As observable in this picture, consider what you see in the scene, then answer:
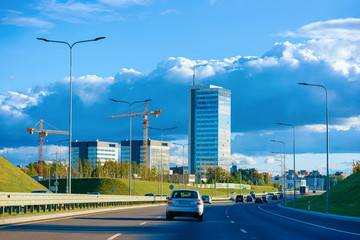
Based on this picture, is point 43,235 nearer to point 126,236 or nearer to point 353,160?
point 126,236

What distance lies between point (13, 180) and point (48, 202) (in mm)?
37570

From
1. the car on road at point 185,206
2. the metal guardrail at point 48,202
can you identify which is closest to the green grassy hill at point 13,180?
the metal guardrail at point 48,202

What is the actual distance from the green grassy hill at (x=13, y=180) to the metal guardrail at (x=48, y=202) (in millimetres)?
12958

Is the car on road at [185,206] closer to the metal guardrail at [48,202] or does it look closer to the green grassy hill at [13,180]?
the metal guardrail at [48,202]

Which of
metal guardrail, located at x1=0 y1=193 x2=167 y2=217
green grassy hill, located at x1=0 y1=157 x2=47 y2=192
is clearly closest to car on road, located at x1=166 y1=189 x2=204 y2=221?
metal guardrail, located at x1=0 y1=193 x2=167 y2=217

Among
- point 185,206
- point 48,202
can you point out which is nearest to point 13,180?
point 48,202

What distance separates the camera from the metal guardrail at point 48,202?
25.1 meters

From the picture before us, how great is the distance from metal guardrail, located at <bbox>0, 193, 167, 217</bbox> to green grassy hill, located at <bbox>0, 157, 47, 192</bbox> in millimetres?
12958

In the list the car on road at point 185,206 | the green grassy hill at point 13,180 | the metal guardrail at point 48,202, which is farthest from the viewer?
the green grassy hill at point 13,180

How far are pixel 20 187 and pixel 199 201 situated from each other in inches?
1607

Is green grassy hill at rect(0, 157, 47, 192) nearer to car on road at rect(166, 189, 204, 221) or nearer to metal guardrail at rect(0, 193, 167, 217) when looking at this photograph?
metal guardrail at rect(0, 193, 167, 217)

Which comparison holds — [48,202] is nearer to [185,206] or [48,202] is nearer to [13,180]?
[185,206]

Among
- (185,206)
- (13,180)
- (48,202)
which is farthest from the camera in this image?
(13,180)

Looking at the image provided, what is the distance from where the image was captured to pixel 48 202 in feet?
101
